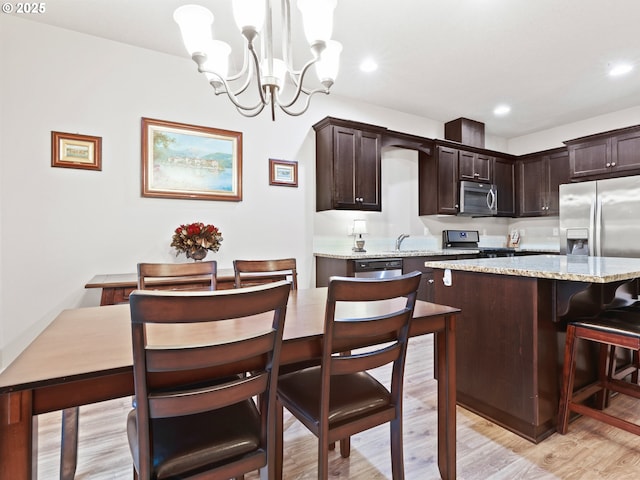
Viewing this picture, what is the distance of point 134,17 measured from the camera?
100 inches

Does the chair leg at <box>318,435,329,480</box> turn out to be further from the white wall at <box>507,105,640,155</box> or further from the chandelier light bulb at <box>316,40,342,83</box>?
the white wall at <box>507,105,640,155</box>

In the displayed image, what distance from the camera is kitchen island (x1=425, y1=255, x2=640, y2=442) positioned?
176 cm

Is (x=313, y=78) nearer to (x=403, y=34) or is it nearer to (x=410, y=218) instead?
(x=403, y=34)

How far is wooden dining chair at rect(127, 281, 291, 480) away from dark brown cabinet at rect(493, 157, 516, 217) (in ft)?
16.3

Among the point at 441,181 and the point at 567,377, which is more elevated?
the point at 441,181

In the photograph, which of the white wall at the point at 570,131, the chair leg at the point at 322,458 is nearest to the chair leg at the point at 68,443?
the chair leg at the point at 322,458

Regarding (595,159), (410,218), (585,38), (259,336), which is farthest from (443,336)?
(595,159)

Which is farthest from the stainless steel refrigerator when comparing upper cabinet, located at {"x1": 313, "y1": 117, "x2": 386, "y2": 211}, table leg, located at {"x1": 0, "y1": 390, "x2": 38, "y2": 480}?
table leg, located at {"x1": 0, "y1": 390, "x2": 38, "y2": 480}

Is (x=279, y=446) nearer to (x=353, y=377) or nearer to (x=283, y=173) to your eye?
(x=353, y=377)

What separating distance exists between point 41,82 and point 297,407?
313 cm

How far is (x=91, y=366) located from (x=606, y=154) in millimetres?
5361

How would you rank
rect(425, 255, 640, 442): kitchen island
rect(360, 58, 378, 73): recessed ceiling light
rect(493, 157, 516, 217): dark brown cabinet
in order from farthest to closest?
rect(493, 157, 516, 217): dark brown cabinet
rect(360, 58, 378, 73): recessed ceiling light
rect(425, 255, 640, 442): kitchen island

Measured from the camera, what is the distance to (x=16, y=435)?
30.7 inches

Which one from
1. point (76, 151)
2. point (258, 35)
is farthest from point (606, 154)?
point (76, 151)
